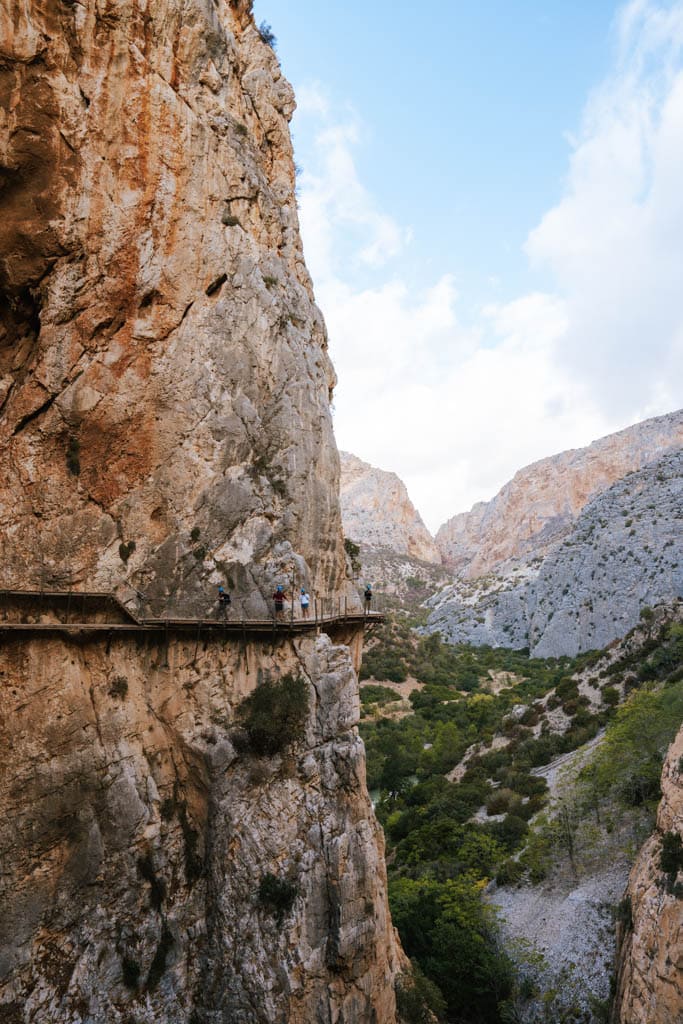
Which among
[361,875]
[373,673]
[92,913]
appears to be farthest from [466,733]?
[92,913]

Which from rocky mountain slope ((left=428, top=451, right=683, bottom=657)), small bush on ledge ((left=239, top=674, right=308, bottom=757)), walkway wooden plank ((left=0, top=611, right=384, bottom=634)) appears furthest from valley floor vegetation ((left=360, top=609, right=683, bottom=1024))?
rocky mountain slope ((left=428, top=451, right=683, bottom=657))

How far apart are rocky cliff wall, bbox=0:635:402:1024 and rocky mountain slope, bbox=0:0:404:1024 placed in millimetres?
51

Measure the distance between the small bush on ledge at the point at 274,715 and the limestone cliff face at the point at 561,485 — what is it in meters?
115

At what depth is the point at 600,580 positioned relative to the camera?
223 ft

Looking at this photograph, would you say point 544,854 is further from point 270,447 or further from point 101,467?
point 101,467

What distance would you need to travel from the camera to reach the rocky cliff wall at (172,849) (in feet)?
40.5

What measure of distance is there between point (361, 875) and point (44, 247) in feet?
58.1

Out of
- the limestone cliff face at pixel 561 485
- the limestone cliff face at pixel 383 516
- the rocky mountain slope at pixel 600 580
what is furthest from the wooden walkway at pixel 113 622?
the limestone cliff face at pixel 383 516

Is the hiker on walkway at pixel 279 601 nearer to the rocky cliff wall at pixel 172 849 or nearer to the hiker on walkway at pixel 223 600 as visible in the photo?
the hiker on walkway at pixel 223 600

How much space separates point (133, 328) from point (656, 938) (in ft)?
70.4

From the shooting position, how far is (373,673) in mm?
60125

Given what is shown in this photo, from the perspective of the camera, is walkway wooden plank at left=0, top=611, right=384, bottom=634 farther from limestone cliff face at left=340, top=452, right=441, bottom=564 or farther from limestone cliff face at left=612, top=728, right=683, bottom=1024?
limestone cliff face at left=340, top=452, right=441, bottom=564

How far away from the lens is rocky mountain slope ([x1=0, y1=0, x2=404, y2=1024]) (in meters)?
12.8

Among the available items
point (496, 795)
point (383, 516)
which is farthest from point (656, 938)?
point (383, 516)
